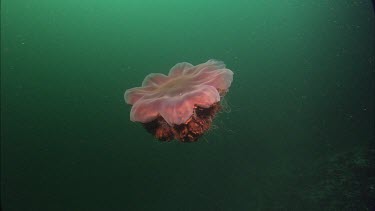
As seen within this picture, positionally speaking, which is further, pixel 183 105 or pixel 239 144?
pixel 239 144

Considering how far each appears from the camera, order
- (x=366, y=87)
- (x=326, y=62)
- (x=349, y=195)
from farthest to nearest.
Result: 1. (x=326, y=62)
2. (x=366, y=87)
3. (x=349, y=195)

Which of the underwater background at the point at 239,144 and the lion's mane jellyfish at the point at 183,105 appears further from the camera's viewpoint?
the underwater background at the point at 239,144

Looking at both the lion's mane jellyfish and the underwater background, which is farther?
the underwater background

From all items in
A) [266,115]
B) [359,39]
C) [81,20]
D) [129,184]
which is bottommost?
[129,184]

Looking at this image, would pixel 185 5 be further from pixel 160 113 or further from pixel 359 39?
pixel 160 113

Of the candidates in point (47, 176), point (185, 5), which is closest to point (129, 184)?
point (47, 176)

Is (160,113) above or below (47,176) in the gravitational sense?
above

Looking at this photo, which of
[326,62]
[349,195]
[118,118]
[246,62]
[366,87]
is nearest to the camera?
[349,195]

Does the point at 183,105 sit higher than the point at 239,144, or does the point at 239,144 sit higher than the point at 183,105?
the point at 183,105
